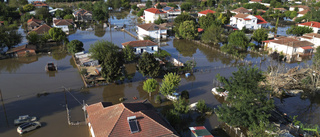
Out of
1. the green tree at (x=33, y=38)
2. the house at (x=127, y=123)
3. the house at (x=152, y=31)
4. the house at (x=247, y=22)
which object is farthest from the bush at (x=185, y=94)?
the house at (x=247, y=22)

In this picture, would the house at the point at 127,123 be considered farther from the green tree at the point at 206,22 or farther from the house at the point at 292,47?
the green tree at the point at 206,22

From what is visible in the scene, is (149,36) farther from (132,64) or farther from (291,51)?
(291,51)

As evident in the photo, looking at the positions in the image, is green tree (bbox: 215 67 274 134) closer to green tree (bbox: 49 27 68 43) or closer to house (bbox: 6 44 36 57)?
Result: house (bbox: 6 44 36 57)

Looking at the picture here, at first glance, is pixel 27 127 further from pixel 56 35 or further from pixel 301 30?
pixel 301 30

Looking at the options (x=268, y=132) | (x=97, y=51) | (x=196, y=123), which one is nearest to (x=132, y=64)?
(x=97, y=51)

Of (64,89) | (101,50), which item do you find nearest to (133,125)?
(64,89)
